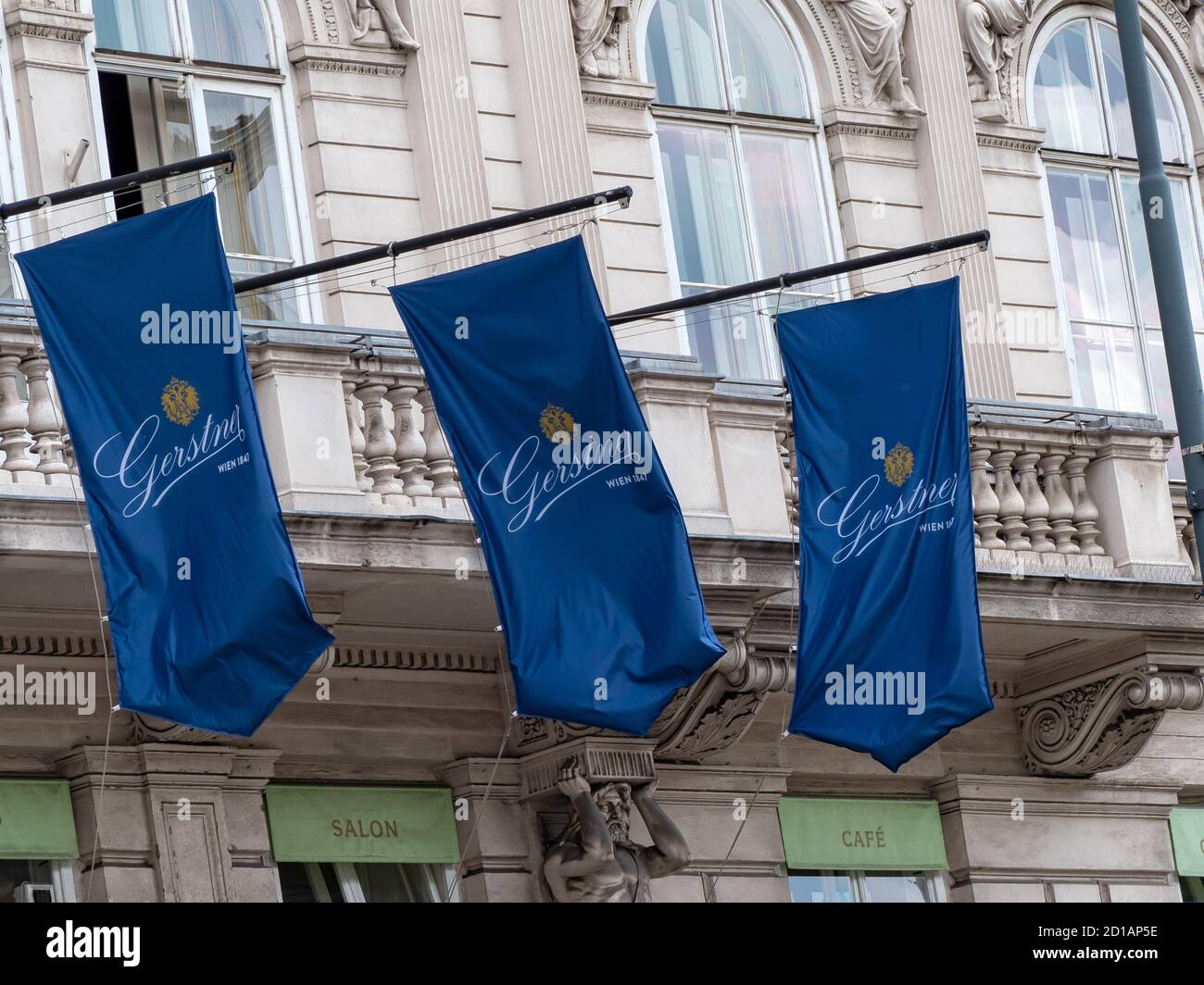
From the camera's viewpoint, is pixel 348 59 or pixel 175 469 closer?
pixel 175 469

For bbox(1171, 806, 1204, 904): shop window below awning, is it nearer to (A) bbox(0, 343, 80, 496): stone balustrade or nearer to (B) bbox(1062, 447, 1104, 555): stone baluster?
(B) bbox(1062, 447, 1104, 555): stone baluster

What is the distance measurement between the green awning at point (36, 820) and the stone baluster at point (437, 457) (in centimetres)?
246

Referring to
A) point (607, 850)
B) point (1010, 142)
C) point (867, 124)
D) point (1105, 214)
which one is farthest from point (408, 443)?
point (1105, 214)

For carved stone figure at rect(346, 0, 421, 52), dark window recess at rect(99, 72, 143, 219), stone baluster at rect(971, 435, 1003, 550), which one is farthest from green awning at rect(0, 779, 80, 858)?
stone baluster at rect(971, 435, 1003, 550)

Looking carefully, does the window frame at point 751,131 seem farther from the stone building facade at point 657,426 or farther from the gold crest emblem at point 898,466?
the gold crest emblem at point 898,466

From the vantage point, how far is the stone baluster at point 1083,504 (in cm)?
1809

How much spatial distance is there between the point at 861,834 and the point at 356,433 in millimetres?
4514

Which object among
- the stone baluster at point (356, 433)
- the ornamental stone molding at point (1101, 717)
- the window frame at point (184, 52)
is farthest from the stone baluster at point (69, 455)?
the ornamental stone molding at point (1101, 717)

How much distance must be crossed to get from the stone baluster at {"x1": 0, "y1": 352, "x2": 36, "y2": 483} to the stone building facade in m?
0.02

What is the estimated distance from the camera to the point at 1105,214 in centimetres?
2147

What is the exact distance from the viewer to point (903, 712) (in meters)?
15.3

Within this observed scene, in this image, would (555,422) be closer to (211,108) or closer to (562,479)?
(562,479)
